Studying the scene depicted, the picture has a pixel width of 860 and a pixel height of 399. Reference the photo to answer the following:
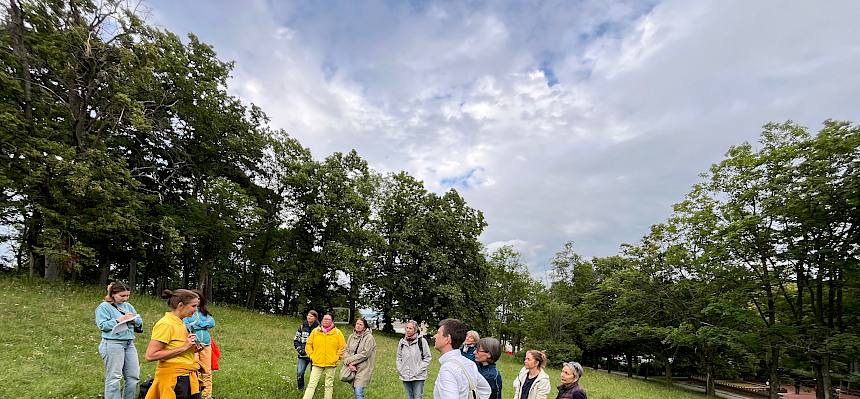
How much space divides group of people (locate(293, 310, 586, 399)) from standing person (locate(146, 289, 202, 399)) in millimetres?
2701

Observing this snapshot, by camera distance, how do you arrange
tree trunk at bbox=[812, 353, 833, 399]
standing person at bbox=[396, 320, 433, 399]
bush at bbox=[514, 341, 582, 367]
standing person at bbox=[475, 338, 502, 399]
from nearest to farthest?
standing person at bbox=[475, 338, 502, 399] → standing person at bbox=[396, 320, 433, 399] → tree trunk at bbox=[812, 353, 833, 399] → bush at bbox=[514, 341, 582, 367]

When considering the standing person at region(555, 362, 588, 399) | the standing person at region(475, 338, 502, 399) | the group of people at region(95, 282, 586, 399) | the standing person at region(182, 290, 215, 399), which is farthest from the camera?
the standing person at region(182, 290, 215, 399)

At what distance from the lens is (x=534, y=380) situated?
568 centimetres

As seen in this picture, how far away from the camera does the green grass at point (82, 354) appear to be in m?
7.68

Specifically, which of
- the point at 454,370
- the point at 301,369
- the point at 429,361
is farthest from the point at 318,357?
the point at 454,370

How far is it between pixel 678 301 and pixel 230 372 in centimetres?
2551

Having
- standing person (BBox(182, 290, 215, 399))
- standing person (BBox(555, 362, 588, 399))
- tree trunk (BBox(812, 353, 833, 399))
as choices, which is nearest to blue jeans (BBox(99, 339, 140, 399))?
standing person (BBox(182, 290, 215, 399))

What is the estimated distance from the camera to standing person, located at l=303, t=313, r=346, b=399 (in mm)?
7434

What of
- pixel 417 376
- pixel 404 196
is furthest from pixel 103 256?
pixel 417 376

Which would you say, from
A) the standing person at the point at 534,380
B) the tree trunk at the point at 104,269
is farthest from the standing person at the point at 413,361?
the tree trunk at the point at 104,269

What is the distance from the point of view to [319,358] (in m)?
7.45

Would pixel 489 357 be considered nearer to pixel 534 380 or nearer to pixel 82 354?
pixel 534 380

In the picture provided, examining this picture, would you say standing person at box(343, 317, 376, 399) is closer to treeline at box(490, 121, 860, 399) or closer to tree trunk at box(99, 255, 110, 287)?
treeline at box(490, 121, 860, 399)

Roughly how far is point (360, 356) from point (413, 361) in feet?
3.40
